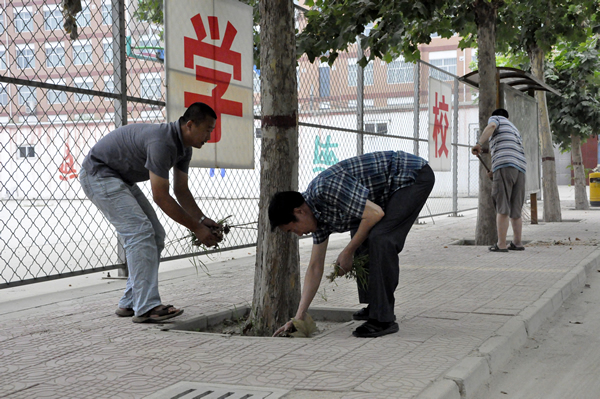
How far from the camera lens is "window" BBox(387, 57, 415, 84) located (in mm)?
14883

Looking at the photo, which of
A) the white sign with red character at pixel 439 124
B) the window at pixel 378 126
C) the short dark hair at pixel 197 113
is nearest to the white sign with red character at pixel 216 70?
the short dark hair at pixel 197 113

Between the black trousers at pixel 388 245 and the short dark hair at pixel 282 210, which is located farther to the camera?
the black trousers at pixel 388 245

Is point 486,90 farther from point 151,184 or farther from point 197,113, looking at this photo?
point 151,184

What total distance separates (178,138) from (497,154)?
17.8 ft

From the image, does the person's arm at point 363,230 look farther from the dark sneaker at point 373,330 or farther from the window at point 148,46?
the window at point 148,46

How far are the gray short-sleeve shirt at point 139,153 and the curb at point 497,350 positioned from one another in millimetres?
2342

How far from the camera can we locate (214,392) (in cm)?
326

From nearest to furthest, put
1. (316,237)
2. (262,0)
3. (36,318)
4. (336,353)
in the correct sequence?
1. (336,353)
2. (316,237)
3. (262,0)
4. (36,318)

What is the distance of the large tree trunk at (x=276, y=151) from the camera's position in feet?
15.5

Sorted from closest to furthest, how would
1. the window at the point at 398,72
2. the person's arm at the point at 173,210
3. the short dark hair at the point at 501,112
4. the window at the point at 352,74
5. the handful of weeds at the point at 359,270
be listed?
the handful of weeds at the point at 359,270
the person's arm at the point at 173,210
the short dark hair at the point at 501,112
the window at the point at 352,74
the window at the point at 398,72

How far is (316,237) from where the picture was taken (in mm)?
4340

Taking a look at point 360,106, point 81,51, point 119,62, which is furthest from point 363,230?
point 81,51

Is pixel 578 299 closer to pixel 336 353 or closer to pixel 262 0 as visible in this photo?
pixel 336 353

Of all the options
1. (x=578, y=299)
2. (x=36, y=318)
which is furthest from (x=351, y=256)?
(x=578, y=299)
